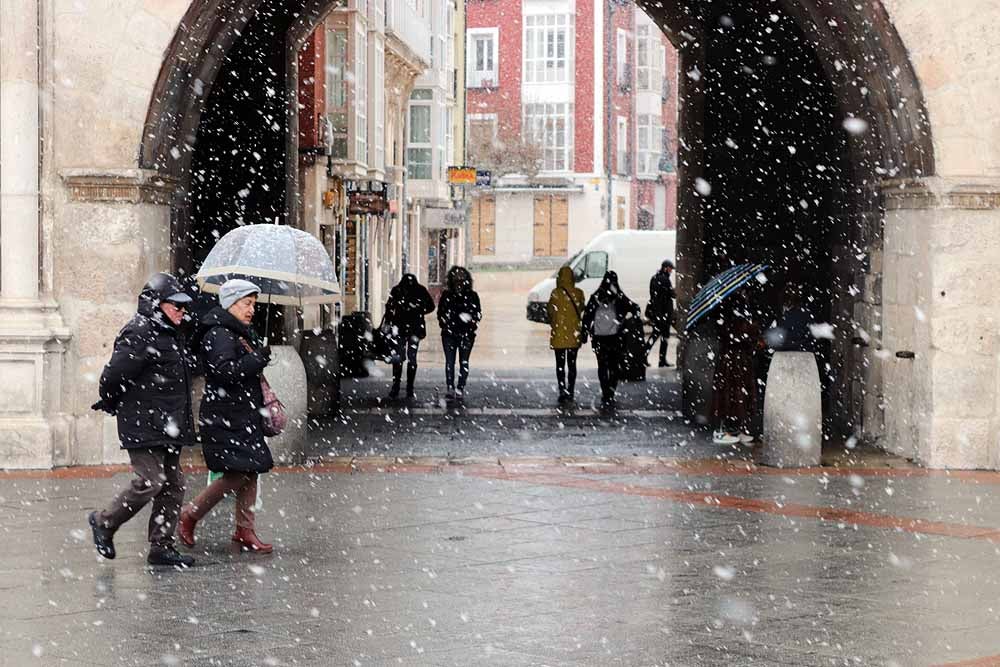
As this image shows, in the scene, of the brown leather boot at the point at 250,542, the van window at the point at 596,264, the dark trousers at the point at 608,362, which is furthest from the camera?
the van window at the point at 596,264

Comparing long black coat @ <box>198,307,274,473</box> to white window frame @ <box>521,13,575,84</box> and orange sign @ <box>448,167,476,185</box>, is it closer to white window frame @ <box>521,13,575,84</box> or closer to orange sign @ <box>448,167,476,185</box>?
orange sign @ <box>448,167,476,185</box>

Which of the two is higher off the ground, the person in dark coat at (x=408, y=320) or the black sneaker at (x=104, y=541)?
the person in dark coat at (x=408, y=320)

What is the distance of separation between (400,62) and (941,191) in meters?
33.4

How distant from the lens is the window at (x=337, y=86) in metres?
35.0

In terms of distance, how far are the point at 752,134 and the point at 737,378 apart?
504 cm

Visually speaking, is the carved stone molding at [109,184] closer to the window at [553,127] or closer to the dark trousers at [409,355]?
the dark trousers at [409,355]

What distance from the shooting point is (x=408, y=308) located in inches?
848

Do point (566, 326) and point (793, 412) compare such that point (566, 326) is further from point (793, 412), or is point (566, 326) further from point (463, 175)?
point (463, 175)

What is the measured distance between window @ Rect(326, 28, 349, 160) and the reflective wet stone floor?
21.2 m

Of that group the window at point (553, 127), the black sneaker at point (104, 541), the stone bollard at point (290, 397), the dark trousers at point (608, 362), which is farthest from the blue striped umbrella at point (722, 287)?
the window at point (553, 127)

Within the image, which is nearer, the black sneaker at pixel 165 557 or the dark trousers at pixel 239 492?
the black sneaker at pixel 165 557

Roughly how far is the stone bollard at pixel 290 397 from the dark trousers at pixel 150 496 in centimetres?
369

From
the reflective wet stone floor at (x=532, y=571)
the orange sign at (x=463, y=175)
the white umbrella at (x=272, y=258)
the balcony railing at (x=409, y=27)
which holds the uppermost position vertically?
the balcony railing at (x=409, y=27)

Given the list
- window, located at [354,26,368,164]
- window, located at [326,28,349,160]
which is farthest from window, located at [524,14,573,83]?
window, located at [326,28,349,160]
